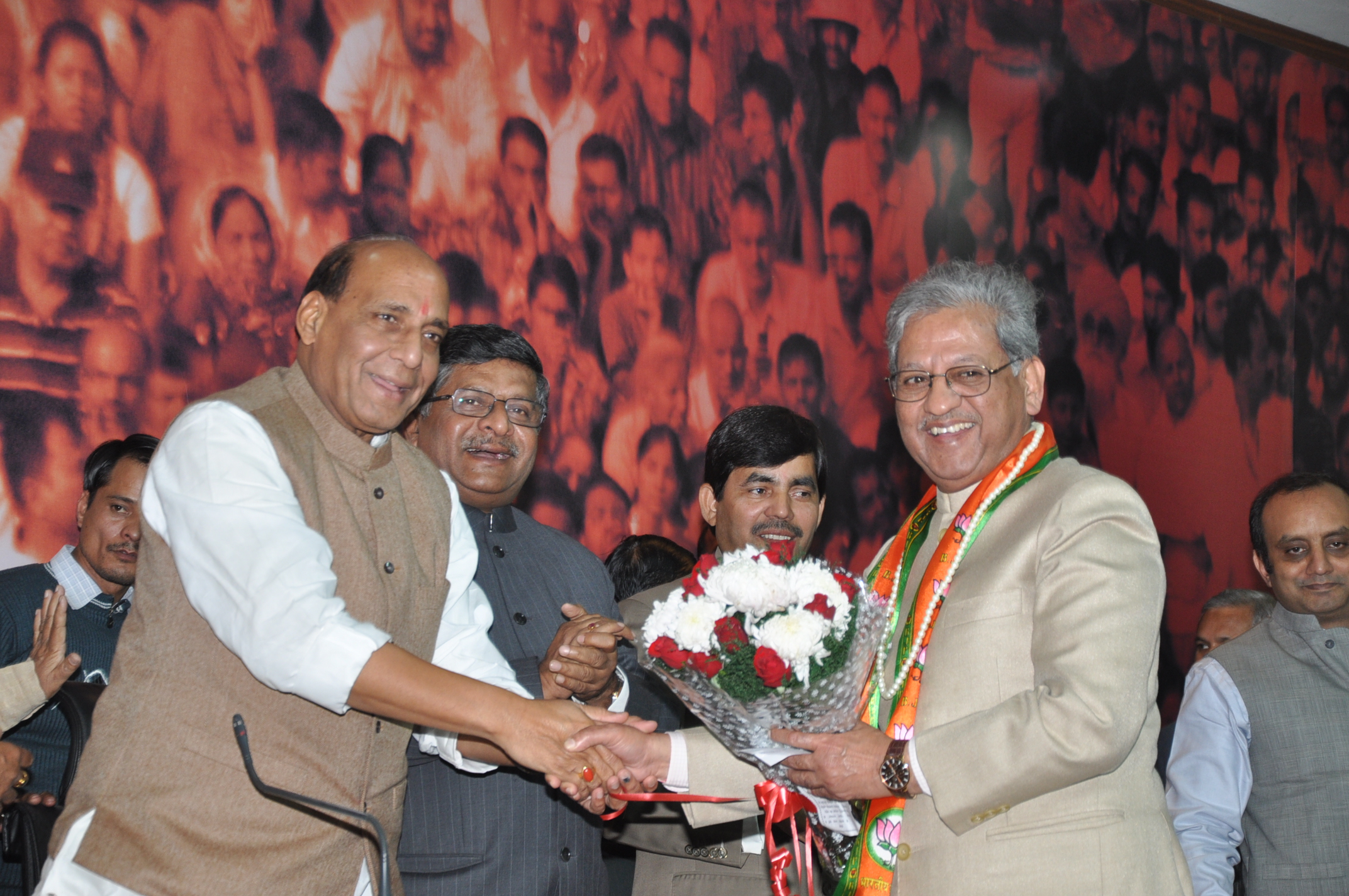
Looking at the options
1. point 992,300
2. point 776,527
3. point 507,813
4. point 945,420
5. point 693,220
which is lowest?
point 507,813

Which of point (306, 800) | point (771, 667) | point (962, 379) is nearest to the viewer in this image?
point (306, 800)

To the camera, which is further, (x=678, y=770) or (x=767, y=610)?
(x=678, y=770)

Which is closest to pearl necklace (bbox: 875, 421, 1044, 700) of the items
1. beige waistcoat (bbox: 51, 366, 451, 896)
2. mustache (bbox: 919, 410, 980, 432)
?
mustache (bbox: 919, 410, 980, 432)

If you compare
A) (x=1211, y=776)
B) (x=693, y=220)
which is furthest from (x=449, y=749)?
(x=693, y=220)

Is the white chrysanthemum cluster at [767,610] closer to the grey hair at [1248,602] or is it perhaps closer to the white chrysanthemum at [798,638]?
the white chrysanthemum at [798,638]

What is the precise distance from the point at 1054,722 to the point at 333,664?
1297 mm

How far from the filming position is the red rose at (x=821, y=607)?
2191 mm

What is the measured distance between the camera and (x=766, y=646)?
2.15 m

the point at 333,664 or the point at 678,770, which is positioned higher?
the point at 333,664

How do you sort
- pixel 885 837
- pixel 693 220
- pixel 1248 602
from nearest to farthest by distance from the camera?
pixel 885 837 → pixel 1248 602 → pixel 693 220

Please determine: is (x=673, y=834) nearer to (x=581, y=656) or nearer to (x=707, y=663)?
(x=581, y=656)

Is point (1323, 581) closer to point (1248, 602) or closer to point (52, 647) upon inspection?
point (1248, 602)

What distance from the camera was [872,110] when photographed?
583 cm

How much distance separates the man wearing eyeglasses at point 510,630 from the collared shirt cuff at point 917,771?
0.81 metres
